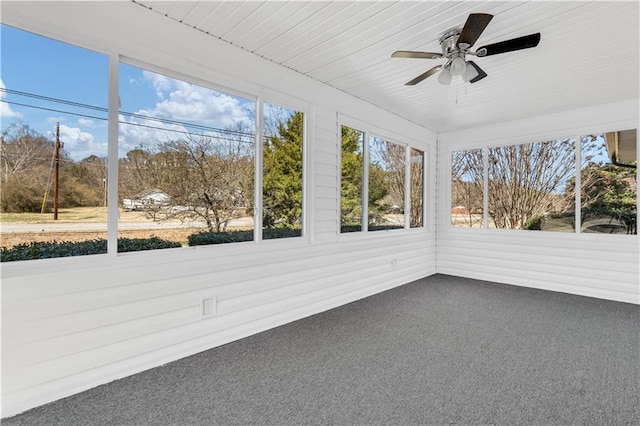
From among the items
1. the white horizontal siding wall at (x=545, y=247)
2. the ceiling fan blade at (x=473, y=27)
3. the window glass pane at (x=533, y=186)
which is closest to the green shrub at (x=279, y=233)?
the ceiling fan blade at (x=473, y=27)

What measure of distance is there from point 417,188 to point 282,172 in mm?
3022

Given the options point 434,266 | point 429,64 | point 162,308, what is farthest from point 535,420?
point 434,266

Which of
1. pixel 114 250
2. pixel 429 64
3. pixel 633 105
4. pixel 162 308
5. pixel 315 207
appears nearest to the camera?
pixel 114 250

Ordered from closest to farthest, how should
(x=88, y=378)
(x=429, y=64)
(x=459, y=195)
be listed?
(x=88, y=378)
(x=429, y=64)
(x=459, y=195)

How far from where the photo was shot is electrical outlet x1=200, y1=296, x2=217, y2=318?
2689 millimetres

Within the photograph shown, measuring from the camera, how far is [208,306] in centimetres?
273

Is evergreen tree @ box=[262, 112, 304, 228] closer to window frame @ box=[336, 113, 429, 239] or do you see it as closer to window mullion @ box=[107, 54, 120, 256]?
window frame @ box=[336, 113, 429, 239]

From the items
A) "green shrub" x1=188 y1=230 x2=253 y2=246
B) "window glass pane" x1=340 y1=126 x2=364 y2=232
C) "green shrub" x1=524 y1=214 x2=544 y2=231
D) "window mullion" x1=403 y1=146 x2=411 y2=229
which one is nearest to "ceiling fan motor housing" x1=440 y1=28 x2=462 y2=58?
"window glass pane" x1=340 y1=126 x2=364 y2=232

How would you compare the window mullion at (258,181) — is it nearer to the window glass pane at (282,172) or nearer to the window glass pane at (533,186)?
the window glass pane at (282,172)

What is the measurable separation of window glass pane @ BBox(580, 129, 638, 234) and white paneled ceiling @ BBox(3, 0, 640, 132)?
1.97 ft

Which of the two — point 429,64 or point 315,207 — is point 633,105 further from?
point 315,207

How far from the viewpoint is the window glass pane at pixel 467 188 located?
5539 millimetres

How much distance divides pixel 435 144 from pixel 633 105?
2612 mm

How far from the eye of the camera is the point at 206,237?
286 centimetres
